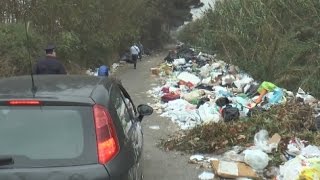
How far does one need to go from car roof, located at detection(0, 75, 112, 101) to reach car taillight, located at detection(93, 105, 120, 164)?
172mm

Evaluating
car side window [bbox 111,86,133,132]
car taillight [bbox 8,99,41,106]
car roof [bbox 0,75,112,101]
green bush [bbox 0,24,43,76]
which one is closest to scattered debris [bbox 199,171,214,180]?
car side window [bbox 111,86,133,132]

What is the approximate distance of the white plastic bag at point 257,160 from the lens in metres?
7.42

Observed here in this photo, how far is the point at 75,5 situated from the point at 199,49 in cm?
838

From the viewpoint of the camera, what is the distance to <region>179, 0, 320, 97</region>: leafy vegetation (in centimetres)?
1465

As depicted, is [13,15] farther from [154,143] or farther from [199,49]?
[199,49]

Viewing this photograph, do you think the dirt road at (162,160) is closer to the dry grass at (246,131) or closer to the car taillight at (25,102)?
the dry grass at (246,131)

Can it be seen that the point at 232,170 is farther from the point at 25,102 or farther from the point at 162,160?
the point at 25,102

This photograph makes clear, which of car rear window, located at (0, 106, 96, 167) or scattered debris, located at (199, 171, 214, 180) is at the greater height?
car rear window, located at (0, 106, 96, 167)

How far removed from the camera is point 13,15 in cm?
1853

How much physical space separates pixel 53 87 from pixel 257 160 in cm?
390

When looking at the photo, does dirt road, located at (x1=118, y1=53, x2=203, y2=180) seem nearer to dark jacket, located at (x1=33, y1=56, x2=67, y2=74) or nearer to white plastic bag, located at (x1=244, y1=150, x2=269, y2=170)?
white plastic bag, located at (x1=244, y1=150, x2=269, y2=170)

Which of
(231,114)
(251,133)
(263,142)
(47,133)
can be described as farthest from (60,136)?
(231,114)

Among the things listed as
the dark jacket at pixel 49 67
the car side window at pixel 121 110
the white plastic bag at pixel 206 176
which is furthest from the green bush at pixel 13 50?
the car side window at pixel 121 110

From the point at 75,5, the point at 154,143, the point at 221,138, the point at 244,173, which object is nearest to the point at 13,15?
the point at 75,5
